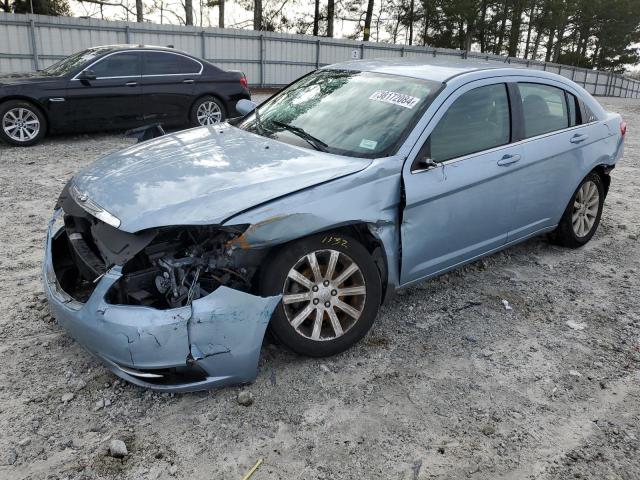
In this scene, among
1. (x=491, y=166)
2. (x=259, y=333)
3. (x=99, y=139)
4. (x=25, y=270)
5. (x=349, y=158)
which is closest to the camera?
(x=259, y=333)

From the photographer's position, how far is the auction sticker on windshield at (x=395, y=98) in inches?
145

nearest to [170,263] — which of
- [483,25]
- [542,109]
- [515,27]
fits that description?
[542,109]

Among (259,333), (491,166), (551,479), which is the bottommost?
(551,479)

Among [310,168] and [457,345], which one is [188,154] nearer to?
[310,168]

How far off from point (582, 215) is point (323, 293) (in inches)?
123

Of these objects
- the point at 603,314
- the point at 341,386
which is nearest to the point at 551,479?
the point at 341,386

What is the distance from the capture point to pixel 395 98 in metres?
3.78

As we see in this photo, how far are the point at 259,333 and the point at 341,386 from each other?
60 centimetres

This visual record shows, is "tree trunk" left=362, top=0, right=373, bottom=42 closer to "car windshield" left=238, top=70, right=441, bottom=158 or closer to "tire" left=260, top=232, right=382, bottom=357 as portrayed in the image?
"car windshield" left=238, top=70, right=441, bottom=158

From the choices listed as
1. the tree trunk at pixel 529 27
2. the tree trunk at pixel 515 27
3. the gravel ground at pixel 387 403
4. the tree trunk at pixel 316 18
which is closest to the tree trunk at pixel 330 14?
the tree trunk at pixel 316 18

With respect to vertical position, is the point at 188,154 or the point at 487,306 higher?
the point at 188,154

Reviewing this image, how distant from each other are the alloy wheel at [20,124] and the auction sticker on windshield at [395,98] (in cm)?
690

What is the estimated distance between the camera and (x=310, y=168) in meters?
3.27

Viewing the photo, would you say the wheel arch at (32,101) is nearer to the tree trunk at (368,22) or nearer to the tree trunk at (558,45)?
the tree trunk at (368,22)
